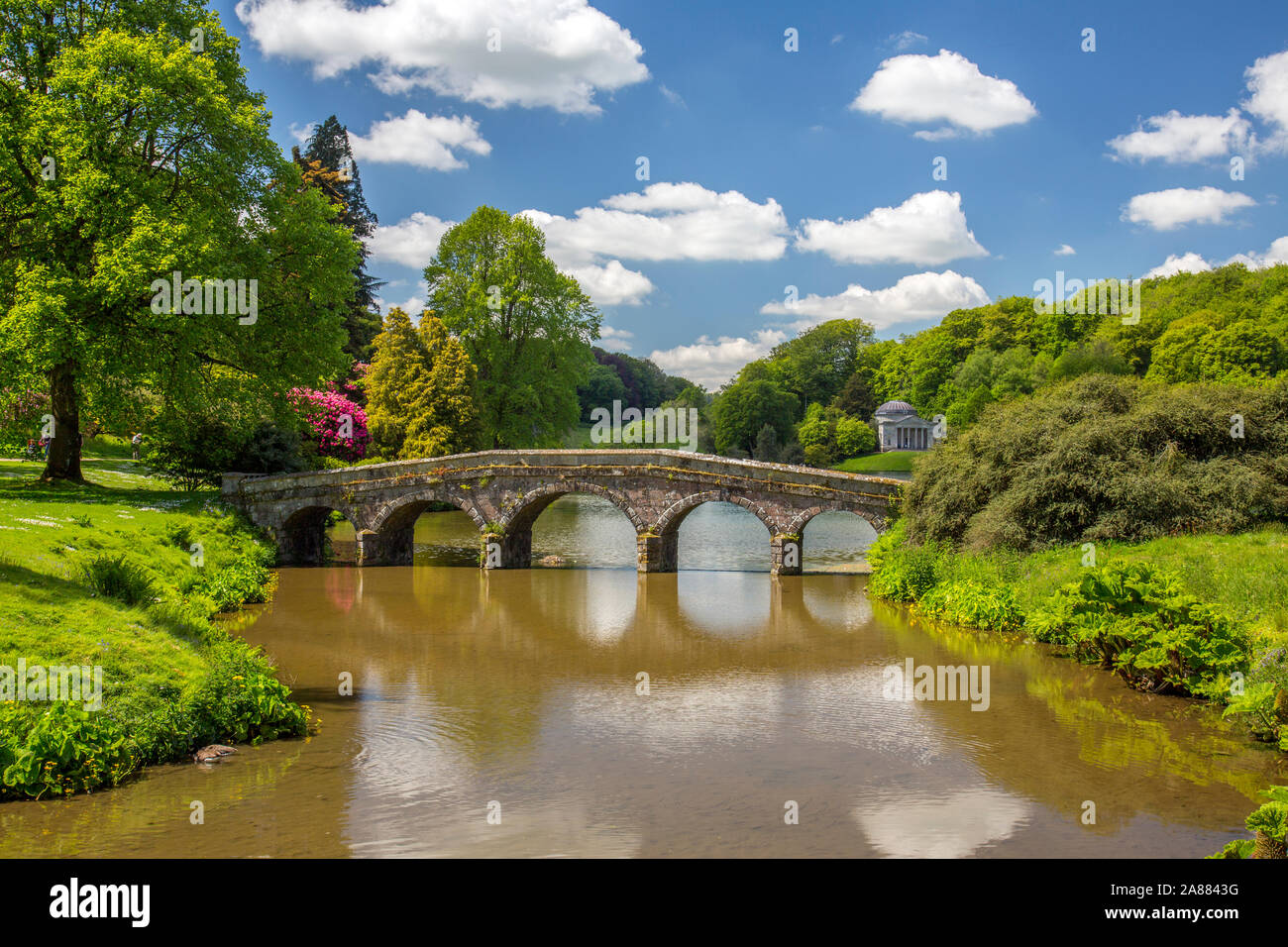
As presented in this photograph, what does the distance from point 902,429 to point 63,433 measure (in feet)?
233

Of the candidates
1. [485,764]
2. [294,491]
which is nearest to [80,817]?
[485,764]

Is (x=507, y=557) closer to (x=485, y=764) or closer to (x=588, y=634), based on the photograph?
(x=588, y=634)

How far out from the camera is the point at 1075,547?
19766 millimetres

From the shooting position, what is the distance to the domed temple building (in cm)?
8438

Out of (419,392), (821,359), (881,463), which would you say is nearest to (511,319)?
(419,392)

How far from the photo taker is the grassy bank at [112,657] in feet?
32.7

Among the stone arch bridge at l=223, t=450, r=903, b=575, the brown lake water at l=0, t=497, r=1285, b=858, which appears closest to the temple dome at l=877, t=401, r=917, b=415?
the stone arch bridge at l=223, t=450, r=903, b=575

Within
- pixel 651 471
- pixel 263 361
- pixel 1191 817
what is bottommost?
pixel 1191 817

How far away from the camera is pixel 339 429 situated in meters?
41.2

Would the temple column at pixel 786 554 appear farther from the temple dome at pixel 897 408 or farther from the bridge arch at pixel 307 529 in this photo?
the temple dome at pixel 897 408

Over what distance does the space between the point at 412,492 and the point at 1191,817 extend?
25207 millimetres

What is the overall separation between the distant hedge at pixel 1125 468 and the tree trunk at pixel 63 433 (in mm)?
25784

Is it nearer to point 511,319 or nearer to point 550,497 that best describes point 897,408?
point 511,319

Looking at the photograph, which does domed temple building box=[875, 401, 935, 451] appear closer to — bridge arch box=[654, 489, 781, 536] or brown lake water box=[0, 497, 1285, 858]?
bridge arch box=[654, 489, 781, 536]
